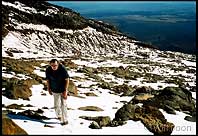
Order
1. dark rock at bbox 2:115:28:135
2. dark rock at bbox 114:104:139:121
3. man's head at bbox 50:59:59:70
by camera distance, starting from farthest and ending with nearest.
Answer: dark rock at bbox 114:104:139:121
man's head at bbox 50:59:59:70
dark rock at bbox 2:115:28:135

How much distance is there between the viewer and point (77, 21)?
105688mm

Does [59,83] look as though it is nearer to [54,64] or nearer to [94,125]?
[54,64]

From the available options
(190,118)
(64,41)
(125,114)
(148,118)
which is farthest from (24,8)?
(148,118)

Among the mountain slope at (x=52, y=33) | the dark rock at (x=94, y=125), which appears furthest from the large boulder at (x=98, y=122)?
the mountain slope at (x=52, y=33)

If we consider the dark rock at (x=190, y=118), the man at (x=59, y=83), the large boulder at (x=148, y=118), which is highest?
the man at (x=59, y=83)

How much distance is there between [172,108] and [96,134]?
7.34 meters

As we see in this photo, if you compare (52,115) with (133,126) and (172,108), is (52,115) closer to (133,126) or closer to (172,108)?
(133,126)

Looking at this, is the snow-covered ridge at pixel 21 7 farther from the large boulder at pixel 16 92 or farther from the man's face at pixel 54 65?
the man's face at pixel 54 65

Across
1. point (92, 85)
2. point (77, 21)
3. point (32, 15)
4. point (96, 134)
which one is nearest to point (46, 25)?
point (32, 15)

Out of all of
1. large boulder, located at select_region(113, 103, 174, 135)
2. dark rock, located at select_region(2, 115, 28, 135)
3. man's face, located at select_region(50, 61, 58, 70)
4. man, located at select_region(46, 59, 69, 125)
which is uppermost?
man's face, located at select_region(50, 61, 58, 70)

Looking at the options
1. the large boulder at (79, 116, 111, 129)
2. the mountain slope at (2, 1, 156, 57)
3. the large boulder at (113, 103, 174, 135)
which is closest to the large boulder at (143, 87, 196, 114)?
the large boulder at (113, 103, 174, 135)

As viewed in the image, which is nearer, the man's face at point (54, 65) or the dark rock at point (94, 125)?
the man's face at point (54, 65)

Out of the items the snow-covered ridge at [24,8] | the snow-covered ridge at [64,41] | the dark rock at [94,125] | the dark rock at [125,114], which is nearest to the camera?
the dark rock at [94,125]

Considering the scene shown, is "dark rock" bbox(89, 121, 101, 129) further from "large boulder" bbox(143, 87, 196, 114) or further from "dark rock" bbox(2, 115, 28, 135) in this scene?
"large boulder" bbox(143, 87, 196, 114)
